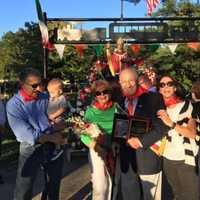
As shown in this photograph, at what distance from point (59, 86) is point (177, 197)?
8.52ft

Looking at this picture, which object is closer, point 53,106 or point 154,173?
point 154,173

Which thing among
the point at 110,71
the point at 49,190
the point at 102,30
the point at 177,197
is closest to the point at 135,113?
the point at 177,197

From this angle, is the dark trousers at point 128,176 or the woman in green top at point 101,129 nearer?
the dark trousers at point 128,176

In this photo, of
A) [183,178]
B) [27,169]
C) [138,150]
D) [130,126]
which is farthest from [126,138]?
[27,169]

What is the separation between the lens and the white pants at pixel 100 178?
642 cm

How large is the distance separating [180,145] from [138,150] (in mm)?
491

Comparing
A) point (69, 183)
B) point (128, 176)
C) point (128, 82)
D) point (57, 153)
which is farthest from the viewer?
point (69, 183)

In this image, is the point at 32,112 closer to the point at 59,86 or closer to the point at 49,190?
the point at 49,190

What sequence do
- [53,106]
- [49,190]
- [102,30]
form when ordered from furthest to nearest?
[102,30]
[53,106]
[49,190]

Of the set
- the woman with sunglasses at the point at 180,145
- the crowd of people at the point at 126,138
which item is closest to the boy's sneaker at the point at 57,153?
the crowd of people at the point at 126,138

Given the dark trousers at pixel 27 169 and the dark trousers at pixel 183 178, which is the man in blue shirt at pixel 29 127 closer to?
the dark trousers at pixel 27 169

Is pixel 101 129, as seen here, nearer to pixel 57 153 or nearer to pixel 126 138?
pixel 126 138

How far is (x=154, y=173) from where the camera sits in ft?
19.9

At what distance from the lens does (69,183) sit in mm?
9242
